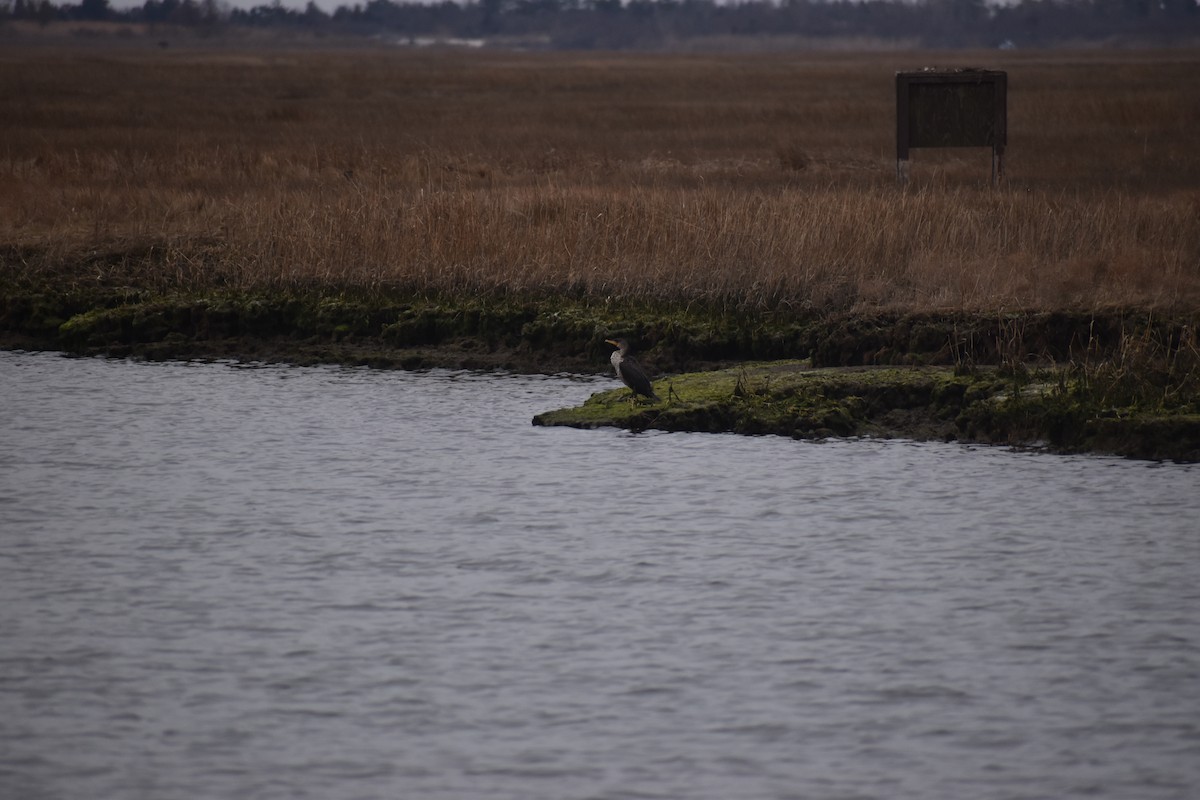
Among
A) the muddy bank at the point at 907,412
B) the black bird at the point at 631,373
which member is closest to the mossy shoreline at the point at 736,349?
the muddy bank at the point at 907,412

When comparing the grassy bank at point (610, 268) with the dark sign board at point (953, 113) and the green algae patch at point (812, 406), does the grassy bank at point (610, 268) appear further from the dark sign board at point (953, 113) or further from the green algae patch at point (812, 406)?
the dark sign board at point (953, 113)

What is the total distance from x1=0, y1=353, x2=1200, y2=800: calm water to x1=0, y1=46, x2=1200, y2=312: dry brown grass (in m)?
3.72

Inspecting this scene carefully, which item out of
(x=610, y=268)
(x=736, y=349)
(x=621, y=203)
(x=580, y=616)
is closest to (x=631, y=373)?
(x=736, y=349)

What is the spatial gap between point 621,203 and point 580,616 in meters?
10.7

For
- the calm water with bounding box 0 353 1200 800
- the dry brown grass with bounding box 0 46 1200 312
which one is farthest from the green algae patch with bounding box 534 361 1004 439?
the dry brown grass with bounding box 0 46 1200 312

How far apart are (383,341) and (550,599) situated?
8431 millimetres

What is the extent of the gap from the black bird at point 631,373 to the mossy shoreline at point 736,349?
139 millimetres

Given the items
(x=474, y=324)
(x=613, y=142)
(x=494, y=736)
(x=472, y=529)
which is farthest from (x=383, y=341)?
(x=613, y=142)

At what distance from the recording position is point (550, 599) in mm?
9359

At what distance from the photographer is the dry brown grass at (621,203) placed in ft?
54.5

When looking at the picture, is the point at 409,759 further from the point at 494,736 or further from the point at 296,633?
the point at 296,633

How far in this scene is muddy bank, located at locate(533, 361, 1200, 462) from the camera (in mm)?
12492

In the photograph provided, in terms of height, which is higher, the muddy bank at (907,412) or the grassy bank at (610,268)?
the grassy bank at (610,268)

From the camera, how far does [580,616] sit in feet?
29.7
